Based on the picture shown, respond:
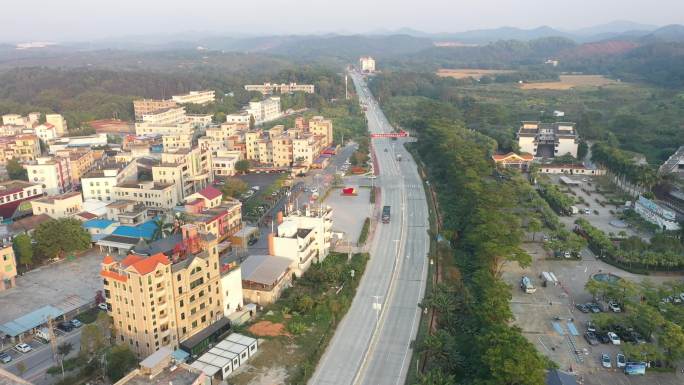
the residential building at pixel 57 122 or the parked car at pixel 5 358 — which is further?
the residential building at pixel 57 122

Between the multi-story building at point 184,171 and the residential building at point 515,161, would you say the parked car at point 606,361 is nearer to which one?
the multi-story building at point 184,171

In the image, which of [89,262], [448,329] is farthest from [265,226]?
[448,329]

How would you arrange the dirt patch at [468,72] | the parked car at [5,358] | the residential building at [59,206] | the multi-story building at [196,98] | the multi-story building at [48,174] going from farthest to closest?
the dirt patch at [468,72]
the multi-story building at [196,98]
the multi-story building at [48,174]
the residential building at [59,206]
the parked car at [5,358]

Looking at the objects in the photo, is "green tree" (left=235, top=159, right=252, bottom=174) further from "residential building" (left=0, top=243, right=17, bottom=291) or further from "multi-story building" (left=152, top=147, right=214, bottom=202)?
"residential building" (left=0, top=243, right=17, bottom=291)

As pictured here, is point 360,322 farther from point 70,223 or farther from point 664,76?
point 664,76

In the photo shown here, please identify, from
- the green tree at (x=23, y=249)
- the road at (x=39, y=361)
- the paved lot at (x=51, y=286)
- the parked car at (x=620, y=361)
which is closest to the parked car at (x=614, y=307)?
the parked car at (x=620, y=361)

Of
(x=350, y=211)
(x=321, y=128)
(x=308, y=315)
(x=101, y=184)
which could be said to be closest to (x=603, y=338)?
(x=308, y=315)

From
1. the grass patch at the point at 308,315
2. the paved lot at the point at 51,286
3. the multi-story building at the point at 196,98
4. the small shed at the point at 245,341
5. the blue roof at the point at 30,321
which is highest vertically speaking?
the multi-story building at the point at 196,98
